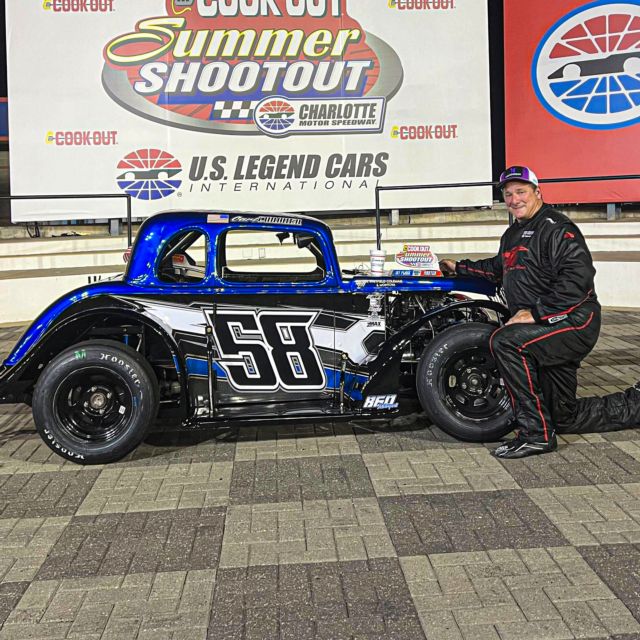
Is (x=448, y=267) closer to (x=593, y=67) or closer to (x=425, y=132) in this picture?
(x=425, y=132)

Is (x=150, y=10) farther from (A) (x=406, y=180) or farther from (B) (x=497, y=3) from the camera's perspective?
(B) (x=497, y=3)

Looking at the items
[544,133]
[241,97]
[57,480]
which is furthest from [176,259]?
[544,133]

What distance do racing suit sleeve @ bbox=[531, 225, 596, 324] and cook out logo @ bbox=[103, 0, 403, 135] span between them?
8564mm

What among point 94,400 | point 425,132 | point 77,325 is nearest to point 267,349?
point 94,400

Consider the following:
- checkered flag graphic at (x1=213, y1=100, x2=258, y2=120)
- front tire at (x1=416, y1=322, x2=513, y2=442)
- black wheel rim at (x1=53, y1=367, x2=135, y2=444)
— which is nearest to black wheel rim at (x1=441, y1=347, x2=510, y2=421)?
front tire at (x1=416, y1=322, x2=513, y2=442)

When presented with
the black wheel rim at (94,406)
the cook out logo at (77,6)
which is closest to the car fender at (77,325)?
the black wheel rim at (94,406)

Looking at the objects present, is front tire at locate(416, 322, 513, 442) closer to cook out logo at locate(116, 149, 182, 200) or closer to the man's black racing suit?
the man's black racing suit

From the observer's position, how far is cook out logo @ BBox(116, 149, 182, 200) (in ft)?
42.1

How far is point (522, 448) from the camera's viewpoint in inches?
194

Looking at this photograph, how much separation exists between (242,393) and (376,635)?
8.25 feet

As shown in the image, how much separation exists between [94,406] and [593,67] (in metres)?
11.2

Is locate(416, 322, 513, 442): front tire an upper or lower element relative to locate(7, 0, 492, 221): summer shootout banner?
lower

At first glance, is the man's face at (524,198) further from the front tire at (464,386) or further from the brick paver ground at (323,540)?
the brick paver ground at (323,540)

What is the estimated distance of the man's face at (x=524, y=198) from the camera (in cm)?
516
